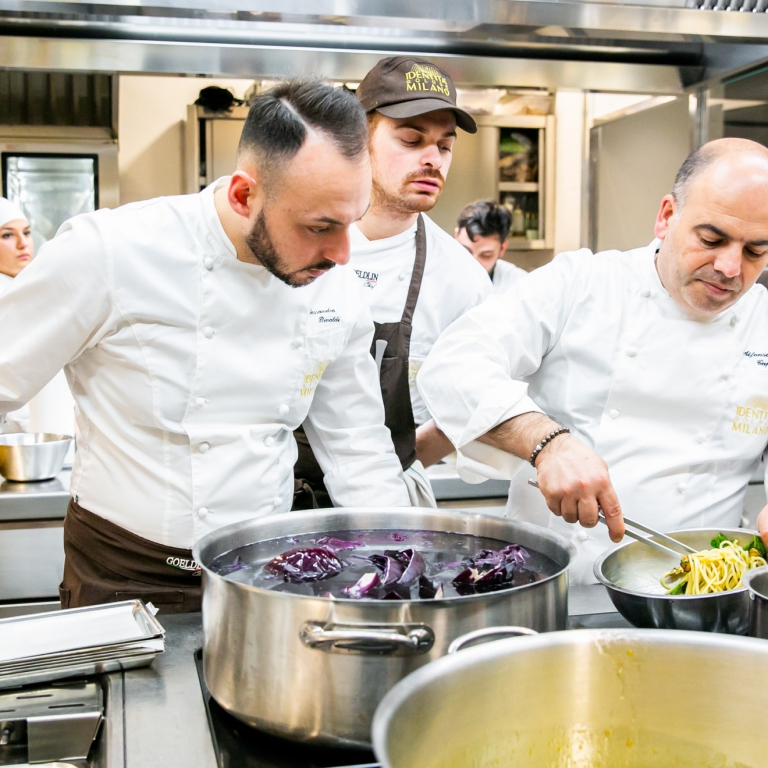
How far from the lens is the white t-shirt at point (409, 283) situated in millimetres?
2238

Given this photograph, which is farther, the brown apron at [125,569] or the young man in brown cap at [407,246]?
the young man in brown cap at [407,246]

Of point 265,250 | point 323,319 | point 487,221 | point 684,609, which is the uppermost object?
point 487,221

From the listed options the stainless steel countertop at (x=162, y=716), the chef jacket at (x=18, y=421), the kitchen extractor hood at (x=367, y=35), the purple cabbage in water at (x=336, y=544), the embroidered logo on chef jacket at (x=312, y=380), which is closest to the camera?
the stainless steel countertop at (x=162, y=716)

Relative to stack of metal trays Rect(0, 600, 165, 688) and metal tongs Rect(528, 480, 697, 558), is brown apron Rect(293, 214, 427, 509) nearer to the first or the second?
metal tongs Rect(528, 480, 697, 558)

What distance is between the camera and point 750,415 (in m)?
1.78

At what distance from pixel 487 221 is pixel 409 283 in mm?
2281

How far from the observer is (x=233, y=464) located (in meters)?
1.59

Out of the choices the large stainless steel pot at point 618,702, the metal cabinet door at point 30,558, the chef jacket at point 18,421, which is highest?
the chef jacket at point 18,421

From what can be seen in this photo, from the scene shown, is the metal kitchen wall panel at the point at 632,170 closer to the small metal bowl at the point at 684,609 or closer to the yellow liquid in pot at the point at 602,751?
the small metal bowl at the point at 684,609

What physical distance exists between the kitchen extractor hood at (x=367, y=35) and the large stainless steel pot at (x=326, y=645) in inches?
55.7

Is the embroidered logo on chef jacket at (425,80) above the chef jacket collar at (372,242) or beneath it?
above

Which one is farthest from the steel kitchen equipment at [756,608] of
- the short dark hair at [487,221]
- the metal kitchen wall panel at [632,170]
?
the short dark hair at [487,221]

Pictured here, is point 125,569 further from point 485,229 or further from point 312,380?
point 485,229

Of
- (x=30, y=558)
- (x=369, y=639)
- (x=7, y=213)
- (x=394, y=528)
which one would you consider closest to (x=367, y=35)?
(x=394, y=528)
